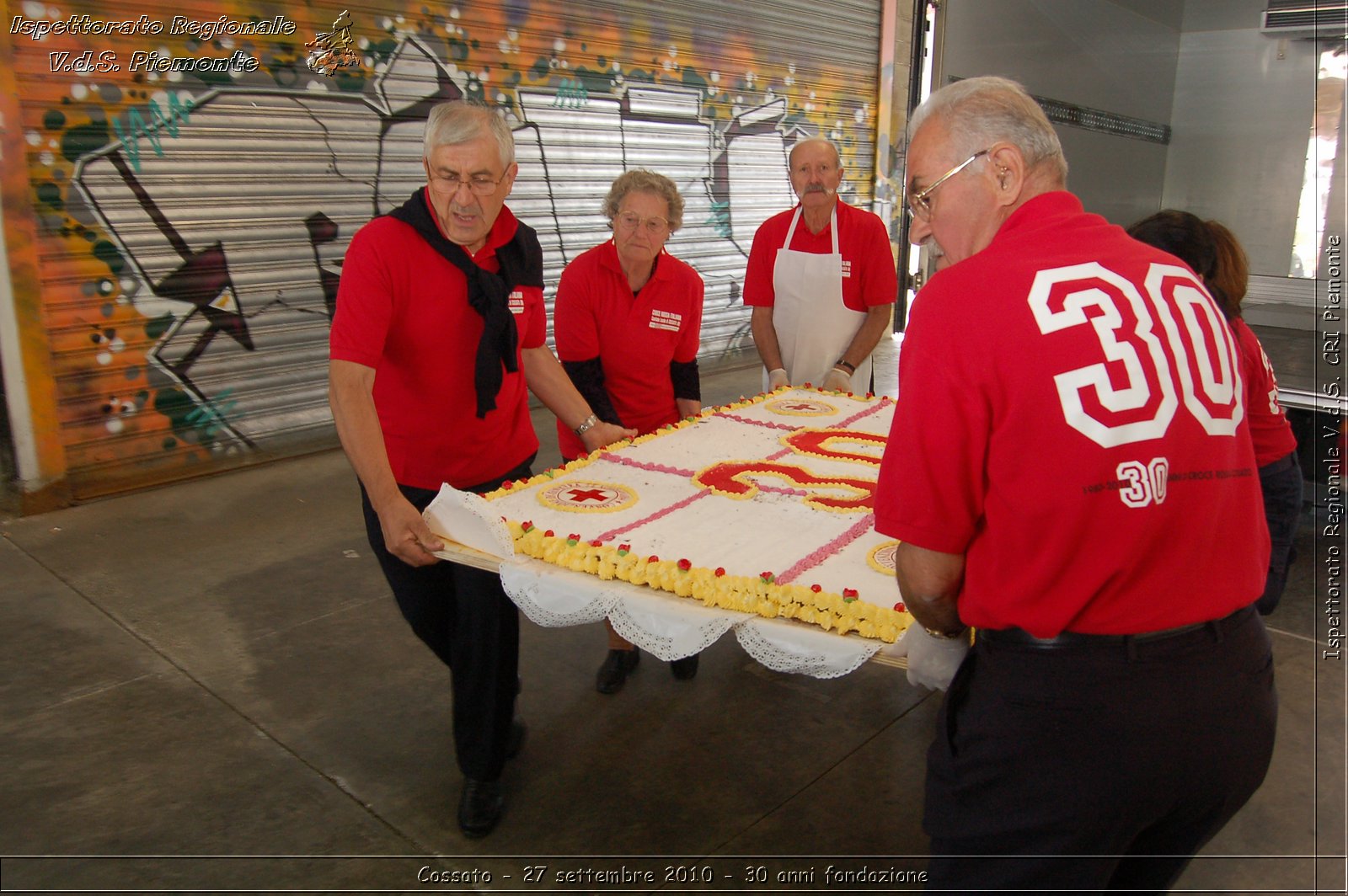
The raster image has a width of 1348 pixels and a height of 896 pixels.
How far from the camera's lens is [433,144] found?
253 cm

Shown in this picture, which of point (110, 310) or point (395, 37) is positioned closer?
point (110, 310)

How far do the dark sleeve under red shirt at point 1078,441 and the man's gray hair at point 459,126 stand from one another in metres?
1.55

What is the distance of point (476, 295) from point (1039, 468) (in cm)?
176

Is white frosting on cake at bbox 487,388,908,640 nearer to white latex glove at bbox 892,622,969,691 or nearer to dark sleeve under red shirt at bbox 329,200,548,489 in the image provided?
white latex glove at bbox 892,622,969,691

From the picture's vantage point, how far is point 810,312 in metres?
4.59

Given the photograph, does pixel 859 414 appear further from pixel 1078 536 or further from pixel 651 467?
pixel 1078 536

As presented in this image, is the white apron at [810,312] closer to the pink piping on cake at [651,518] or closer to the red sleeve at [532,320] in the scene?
→ the red sleeve at [532,320]

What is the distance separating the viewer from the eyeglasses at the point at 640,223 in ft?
11.4

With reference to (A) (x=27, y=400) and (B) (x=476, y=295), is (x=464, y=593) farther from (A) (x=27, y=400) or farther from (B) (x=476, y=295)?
(A) (x=27, y=400)

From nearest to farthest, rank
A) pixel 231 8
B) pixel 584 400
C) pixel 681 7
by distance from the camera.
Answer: pixel 584 400 < pixel 231 8 < pixel 681 7

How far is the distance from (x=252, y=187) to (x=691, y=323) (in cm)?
346

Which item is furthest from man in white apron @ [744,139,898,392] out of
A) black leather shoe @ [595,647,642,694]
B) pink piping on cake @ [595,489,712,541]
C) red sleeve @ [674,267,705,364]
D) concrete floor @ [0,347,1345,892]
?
pink piping on cake @ [595,489,712,541]

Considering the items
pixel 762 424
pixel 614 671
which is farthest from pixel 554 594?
pixel 762 424

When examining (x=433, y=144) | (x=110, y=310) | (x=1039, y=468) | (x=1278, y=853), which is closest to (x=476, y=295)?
(x=433, y=144)
